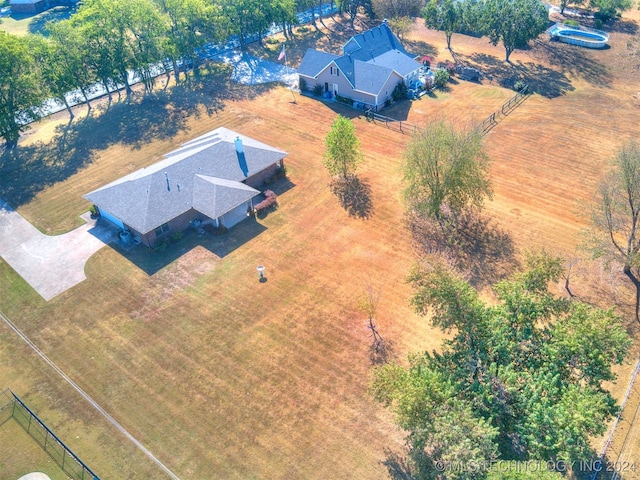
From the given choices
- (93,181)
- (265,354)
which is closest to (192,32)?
(93,181)

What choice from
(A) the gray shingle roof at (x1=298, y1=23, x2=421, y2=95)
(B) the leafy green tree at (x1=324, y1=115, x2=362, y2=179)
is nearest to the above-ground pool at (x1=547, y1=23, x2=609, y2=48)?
(A) the gray shingle roof at (x1=298, y1=23, x2=421, y2=95)

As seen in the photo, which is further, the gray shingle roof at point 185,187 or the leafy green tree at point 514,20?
the leafy green tree at point 514,20

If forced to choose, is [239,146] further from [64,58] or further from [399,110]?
[64,58]

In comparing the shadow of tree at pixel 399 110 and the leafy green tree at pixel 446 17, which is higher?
the leafy green tree at pixel 446 17

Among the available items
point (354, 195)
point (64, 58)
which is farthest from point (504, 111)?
point (64, 58)

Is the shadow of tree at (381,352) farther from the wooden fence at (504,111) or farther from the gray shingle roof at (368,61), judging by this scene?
the gray shingle roof at (368,61)

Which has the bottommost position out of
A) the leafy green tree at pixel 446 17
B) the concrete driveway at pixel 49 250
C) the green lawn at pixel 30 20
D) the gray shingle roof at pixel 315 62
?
the concrete driveway at pixel 49 250

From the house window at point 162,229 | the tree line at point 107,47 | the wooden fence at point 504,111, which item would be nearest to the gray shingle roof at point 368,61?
the wooden fence at point 504,111
